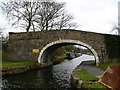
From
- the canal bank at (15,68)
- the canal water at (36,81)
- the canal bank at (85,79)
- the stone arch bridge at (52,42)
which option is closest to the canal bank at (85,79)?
the canal bank at (85,79)

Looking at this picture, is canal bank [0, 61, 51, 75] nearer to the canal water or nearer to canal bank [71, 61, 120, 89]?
the canal water

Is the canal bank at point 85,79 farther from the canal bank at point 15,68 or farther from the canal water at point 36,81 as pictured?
the canal bank at point 15,68

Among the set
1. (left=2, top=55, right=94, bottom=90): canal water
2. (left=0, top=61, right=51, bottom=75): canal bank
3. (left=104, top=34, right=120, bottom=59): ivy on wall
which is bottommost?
(left=2, top=55, right=94, bottom=90): canal water

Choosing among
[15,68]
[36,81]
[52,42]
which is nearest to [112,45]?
[52,42]

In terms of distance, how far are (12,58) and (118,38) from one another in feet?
40.3

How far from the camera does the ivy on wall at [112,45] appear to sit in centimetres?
1494

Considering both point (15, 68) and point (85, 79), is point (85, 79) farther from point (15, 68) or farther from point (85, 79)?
point (15, 68)

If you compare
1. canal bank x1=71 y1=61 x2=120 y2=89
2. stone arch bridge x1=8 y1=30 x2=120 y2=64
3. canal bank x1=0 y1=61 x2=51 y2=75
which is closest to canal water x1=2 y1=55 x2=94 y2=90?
canal bank x1=0 y1=61 x2=51 y2=75

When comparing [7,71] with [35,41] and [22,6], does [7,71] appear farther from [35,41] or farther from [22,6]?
[22,6]

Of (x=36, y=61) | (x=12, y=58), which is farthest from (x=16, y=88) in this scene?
(x=12, y=58)

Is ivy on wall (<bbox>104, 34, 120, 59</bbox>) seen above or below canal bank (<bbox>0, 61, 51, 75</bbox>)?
above

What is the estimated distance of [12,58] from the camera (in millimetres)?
17984

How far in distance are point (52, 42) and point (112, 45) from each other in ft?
20.6

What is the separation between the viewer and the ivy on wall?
14938 millimetres
